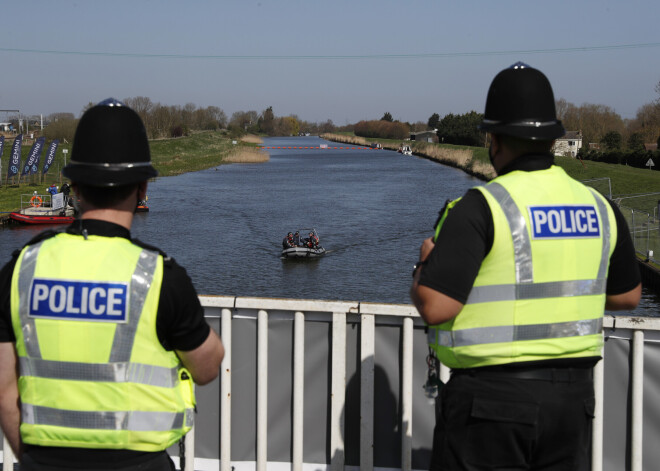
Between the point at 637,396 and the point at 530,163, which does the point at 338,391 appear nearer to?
the point at 637,396

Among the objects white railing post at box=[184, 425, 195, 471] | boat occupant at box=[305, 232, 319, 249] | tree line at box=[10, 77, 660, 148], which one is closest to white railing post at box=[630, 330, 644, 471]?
white railing post at box=[184, 425, 195, 471]

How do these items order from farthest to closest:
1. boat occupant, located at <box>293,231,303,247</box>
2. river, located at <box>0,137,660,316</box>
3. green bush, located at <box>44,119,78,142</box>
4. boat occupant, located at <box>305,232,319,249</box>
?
green bush, located at <box>44,119,78,142</box>, boat occupant, located at <box>293,231,303,247</box>, boat occupant, located at <box>305,232,319,249</box>, river, located at <box>0,137,660,316</box>

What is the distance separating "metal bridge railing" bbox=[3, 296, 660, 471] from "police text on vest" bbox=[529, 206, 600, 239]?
1.52 metres

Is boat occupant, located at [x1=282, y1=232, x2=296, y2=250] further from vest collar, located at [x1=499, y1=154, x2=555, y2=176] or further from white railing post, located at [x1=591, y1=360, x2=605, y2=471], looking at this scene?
vest collar, located at [x1=499, y1=154, x2=555, y2=176]

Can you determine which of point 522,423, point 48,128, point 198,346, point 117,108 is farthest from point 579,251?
point 48,128

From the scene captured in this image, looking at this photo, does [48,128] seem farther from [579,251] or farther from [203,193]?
[579,251]

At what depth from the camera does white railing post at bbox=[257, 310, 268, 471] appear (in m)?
4.20

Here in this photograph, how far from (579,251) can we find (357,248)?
35225mm

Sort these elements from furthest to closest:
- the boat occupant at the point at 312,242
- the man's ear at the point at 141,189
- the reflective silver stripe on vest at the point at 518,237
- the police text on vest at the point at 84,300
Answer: the boat occupant at the point at 312,242
the reflective silver stripe on vest at the point at 518,237
the man's ear at the point at 141,189
the police text on vest at the point at 84,300

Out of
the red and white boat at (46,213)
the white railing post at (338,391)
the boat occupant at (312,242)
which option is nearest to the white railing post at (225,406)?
the white railing post at (338,391)

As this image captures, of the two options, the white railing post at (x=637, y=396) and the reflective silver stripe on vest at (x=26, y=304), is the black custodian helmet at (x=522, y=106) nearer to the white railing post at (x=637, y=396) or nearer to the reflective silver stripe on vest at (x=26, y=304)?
the reflective silver stripe on vest at (x=26, y=304)

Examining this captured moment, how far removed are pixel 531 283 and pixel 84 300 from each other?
1423 millimetres

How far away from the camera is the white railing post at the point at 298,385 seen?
418 centimetres

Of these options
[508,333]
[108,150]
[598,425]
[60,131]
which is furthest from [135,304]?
[60,131]
